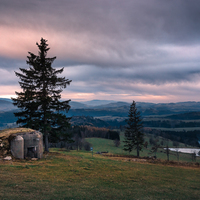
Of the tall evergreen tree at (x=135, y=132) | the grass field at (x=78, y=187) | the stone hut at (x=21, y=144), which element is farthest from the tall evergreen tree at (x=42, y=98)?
the tall evergreen tree at (x=135, y=132)

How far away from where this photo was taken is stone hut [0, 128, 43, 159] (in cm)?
1803

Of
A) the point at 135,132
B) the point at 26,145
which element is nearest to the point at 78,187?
the point at 26,145

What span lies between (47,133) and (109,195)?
1775cm

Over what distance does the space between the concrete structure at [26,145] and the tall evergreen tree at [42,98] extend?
169 inches

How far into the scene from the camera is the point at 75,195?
9578 millimetres

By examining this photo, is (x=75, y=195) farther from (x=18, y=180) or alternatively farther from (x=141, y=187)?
(x=141, y=187)

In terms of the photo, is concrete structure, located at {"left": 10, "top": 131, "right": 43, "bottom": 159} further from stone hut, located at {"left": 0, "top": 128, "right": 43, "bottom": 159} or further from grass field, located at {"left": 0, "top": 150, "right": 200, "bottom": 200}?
grass field, located at {"left": 0, "top": 150, "right": 200, "bottom": 200}

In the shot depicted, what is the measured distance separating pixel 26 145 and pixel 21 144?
2.82ft

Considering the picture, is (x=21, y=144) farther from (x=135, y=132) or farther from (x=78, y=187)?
(x=135, y=132)

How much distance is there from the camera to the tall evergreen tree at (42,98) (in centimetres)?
2398

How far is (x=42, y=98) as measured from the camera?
24.1 meters

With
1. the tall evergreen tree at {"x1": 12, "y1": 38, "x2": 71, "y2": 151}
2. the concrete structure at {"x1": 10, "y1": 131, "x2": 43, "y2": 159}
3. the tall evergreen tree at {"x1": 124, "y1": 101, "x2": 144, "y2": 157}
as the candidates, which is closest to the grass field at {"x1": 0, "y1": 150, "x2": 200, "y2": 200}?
the concrete structure at {"x1": 10, "y1": 131, "x2": 43, "y2": 159}

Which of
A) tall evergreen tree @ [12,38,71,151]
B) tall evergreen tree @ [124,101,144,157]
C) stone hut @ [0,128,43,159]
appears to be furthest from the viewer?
tall evergreen tree @ [124,101,144,157]

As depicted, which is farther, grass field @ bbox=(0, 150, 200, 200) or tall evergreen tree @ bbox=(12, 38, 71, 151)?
tall evergreen tree @ bbox=(12, 38, 71, 151)
